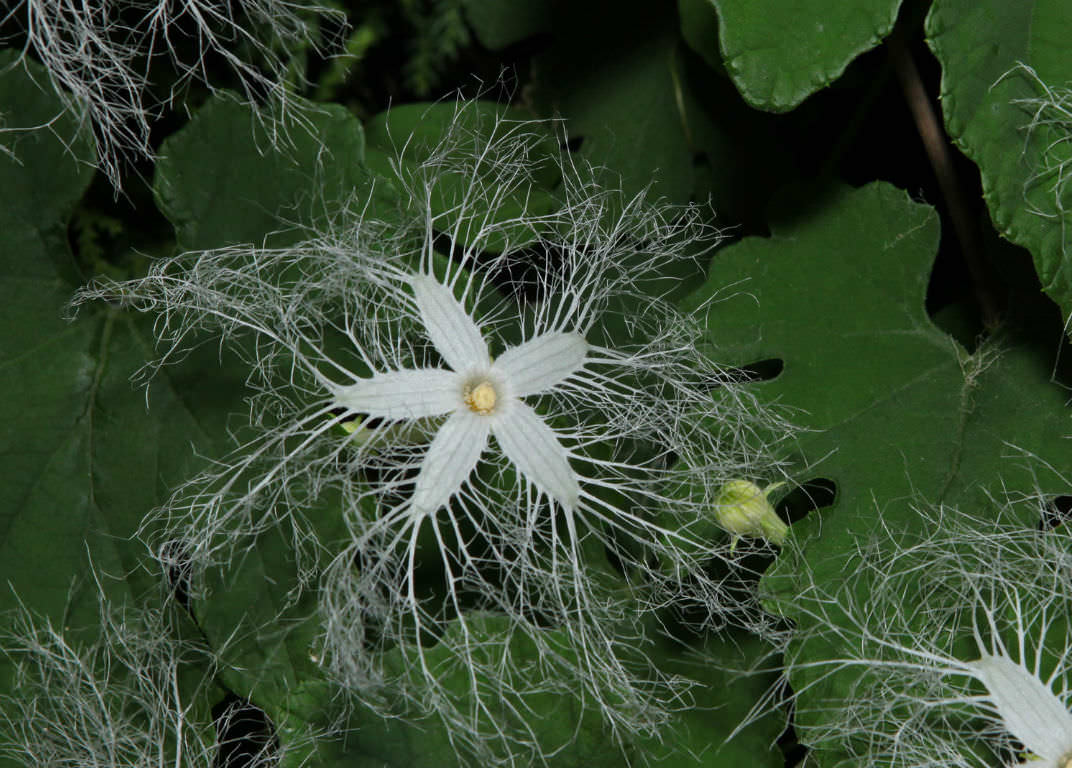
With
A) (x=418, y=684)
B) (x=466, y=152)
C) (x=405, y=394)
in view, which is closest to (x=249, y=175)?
(x=466, y=152)

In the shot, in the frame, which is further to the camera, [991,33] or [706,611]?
[706,611]

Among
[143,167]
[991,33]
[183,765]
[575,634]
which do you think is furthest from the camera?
[143,167]

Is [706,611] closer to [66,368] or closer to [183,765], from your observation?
[183,765]

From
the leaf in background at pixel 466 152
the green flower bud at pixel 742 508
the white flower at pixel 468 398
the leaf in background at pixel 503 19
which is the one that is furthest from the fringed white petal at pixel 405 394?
the leaf in background at pixel 503 19

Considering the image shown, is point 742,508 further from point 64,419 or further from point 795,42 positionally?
point 64,419

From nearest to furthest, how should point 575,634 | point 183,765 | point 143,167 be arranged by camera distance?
1. point 575,634
2. point 183,765
3. point 143,167

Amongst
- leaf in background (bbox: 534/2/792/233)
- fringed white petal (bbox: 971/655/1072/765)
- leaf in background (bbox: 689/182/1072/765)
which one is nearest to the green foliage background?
leaf in background (bbox: 689/182/1072/765)

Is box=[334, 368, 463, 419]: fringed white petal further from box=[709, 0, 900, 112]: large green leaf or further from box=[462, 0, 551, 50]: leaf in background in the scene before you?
box=[462, 0, 551, 50]: leaf in background

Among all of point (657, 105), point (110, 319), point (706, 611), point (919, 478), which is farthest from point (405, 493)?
point (657, 105)
